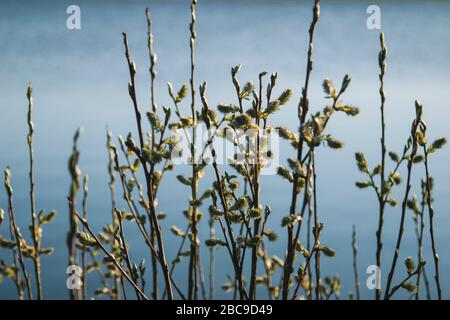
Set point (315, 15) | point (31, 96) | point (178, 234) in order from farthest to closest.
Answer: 1. point (178, 234)
2. point (31, 96)
3. point (315, 15)

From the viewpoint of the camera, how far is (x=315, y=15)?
35.3 inches

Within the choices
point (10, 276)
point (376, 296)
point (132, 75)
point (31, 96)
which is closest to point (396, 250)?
point (376, 296)

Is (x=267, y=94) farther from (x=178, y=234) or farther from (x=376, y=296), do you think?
(x=178, y=234)

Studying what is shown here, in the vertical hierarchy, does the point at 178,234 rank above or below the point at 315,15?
below

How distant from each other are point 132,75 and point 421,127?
0.62m

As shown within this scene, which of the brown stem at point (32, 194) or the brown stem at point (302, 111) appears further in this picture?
the brown stem at point (32, 194)

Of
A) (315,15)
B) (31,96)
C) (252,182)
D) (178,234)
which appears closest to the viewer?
(315,15)

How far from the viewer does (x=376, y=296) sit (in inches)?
41.6

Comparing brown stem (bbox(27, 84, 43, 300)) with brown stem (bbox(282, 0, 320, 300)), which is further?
brown stem (bbox(27, 84, 43, 300))

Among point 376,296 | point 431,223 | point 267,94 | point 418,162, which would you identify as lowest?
point 376,296

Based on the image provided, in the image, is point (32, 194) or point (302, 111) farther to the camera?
point (32, 194)

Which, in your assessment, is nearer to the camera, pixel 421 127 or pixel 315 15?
pixel 315 15
